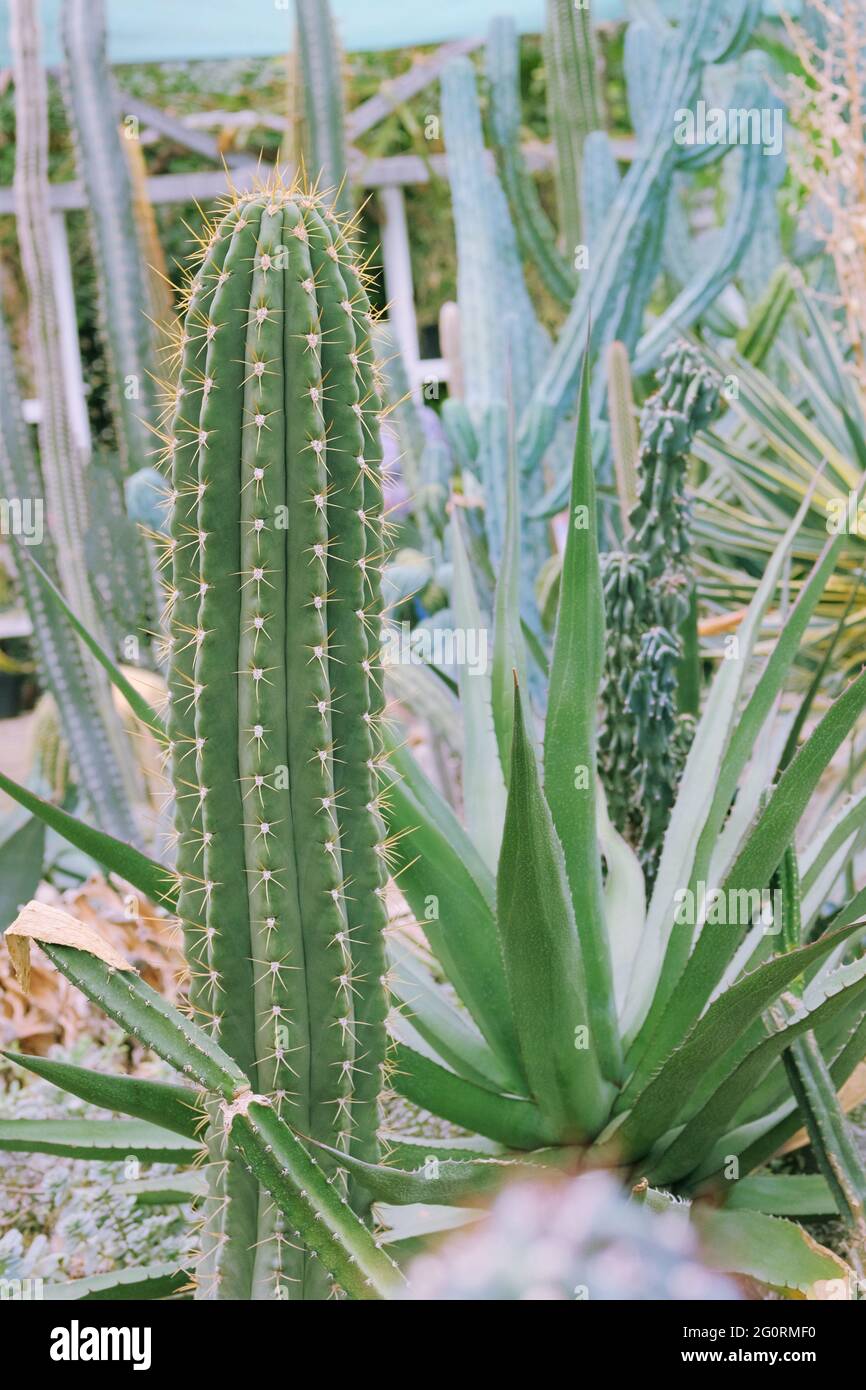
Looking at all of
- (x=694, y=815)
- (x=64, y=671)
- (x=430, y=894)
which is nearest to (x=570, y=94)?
(x=64, y=671)

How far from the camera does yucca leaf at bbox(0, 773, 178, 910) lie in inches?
41.2

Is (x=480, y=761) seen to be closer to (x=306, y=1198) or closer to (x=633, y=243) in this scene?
(x=306, y=1198)

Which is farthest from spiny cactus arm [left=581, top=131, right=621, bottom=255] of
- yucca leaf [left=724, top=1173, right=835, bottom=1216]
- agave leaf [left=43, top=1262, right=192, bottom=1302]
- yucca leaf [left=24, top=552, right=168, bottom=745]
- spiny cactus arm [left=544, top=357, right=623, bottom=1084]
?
agave leaf [left=43, top=1262, right=192, bottom=1302]

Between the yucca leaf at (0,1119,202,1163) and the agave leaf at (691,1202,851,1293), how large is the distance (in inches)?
18.0

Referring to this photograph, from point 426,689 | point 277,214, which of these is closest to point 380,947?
point 277,214

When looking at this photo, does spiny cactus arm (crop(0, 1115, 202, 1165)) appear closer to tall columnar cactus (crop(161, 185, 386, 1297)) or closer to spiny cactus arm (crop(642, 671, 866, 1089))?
tall columnar cactus (crop(161, 185, 386, 1297))

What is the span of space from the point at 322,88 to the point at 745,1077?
7.43 feet

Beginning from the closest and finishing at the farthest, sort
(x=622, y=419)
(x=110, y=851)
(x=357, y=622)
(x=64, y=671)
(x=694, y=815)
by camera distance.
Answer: (x=357, y=622)
(x=110, y=851)
(x=694, y=815)
(x=622, y=419)
(x=64, y=671)

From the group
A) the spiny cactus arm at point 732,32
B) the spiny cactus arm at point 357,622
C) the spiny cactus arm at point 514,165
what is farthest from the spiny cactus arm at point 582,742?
the spiny cactus arm at point 514,165

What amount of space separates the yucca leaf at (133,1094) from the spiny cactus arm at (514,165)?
95.2 inches

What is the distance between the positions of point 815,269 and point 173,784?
3289 mm

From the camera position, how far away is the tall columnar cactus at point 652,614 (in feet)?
4.78

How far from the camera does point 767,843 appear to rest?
1066mm

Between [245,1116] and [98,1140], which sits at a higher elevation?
[245,1116]
